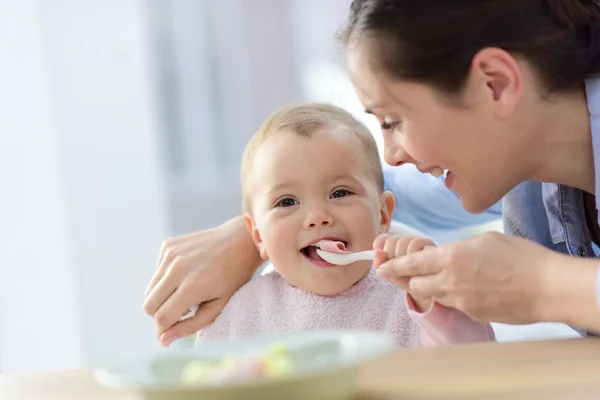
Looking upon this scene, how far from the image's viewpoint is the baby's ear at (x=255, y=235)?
1.47 metres

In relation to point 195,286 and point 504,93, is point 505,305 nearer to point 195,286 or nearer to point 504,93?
point 504,93

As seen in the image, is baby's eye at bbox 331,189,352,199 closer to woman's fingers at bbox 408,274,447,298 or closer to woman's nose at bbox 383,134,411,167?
woman's nose at bbox 383,134,411,167

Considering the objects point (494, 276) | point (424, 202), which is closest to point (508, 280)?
point (494, 276)

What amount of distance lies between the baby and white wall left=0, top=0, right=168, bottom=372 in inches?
47.9

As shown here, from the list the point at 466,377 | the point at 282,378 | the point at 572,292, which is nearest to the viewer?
the point at 282,378

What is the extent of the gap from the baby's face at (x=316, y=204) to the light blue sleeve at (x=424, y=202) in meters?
0.41

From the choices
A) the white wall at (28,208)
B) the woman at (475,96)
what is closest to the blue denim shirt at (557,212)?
the woman at (475,96)

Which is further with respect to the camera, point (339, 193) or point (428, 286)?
point (339, 193)

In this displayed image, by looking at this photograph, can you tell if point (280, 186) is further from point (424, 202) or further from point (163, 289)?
point (424, 202)

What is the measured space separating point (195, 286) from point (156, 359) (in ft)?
2.03

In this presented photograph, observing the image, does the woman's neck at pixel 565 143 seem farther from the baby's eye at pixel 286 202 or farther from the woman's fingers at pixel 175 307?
the woman's fingers at pixel 175 307

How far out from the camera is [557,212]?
139 centimetres

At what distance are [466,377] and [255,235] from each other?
747 mm

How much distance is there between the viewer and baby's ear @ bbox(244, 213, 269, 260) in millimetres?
1467
